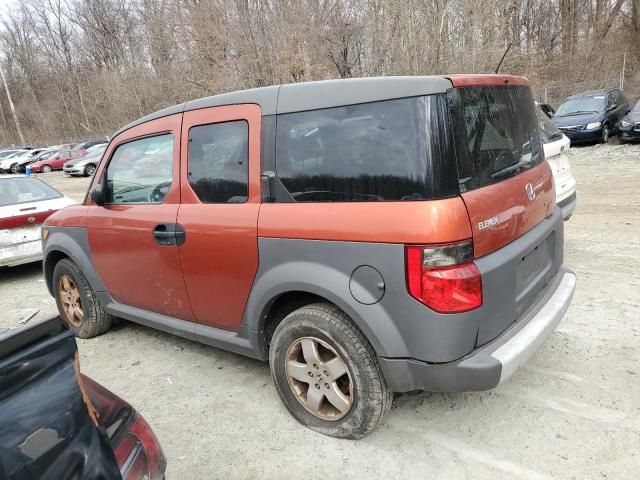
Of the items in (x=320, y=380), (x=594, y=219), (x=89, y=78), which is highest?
(x=89, y=78)

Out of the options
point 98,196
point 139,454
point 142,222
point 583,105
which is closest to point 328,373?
point 139,454

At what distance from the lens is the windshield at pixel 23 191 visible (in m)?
7.06

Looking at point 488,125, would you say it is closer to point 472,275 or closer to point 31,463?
point 472,275

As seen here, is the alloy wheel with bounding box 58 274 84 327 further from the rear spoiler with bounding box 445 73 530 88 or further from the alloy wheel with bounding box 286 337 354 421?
the rear spoiler with bounding box 445 73 530 88

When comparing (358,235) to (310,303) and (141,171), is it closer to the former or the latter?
(310,303)

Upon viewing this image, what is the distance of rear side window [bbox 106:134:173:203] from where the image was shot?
11.3 ft

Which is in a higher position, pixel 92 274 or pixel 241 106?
pixel 241 106

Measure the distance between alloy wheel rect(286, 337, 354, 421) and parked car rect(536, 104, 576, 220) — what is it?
3.51m

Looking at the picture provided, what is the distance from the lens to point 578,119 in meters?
15.1

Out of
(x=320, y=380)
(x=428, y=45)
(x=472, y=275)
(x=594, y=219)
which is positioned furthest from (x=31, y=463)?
(x=428, y=45)

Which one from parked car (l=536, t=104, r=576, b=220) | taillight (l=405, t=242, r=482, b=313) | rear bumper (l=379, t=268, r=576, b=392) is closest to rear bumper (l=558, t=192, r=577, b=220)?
parked car (l=536, t=104, r=576, b=220)

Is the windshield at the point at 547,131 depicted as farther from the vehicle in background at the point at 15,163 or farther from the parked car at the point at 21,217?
the vehicle in background at the point at 15,163

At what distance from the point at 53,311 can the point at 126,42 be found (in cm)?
4749

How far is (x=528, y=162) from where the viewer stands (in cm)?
301
